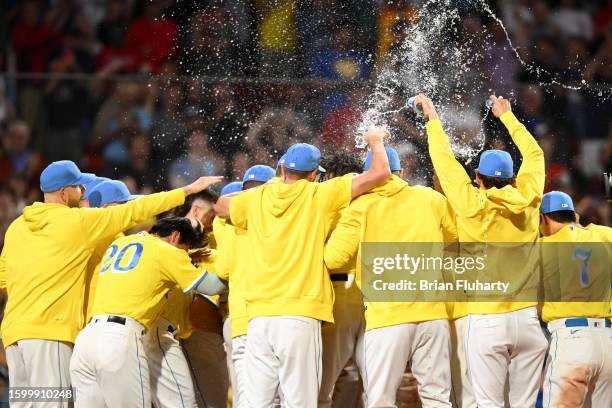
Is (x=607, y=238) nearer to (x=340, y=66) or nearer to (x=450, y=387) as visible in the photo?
(x=450, y=387)

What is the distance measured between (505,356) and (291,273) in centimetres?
156

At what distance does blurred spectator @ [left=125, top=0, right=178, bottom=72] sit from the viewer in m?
11.6

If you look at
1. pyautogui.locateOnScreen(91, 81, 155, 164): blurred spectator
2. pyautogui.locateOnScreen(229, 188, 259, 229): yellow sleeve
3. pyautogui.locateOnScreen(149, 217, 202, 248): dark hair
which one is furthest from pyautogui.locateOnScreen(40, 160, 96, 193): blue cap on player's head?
pyautogui.locateOnScreen(91, 81, 155, 164): blurred spectator

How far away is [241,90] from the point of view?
1055cm

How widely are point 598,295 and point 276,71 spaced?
491 centimetres

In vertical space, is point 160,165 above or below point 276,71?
below

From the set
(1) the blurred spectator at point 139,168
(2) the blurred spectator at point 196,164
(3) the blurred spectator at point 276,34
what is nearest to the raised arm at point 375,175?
(2) the blurred spectator at point 196,164

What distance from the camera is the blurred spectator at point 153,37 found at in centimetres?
1162

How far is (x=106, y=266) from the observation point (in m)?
6.70

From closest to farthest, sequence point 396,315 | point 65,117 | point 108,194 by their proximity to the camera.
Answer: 1. point 396,315
2. point 108,194
3. point 65,117

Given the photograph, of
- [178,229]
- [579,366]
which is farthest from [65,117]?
[579,366]

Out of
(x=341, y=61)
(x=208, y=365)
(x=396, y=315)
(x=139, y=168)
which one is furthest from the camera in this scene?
(x=341, y=61)

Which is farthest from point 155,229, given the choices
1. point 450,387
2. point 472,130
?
point 472,130

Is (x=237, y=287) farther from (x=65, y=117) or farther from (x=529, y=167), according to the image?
(x=65, y=117)
